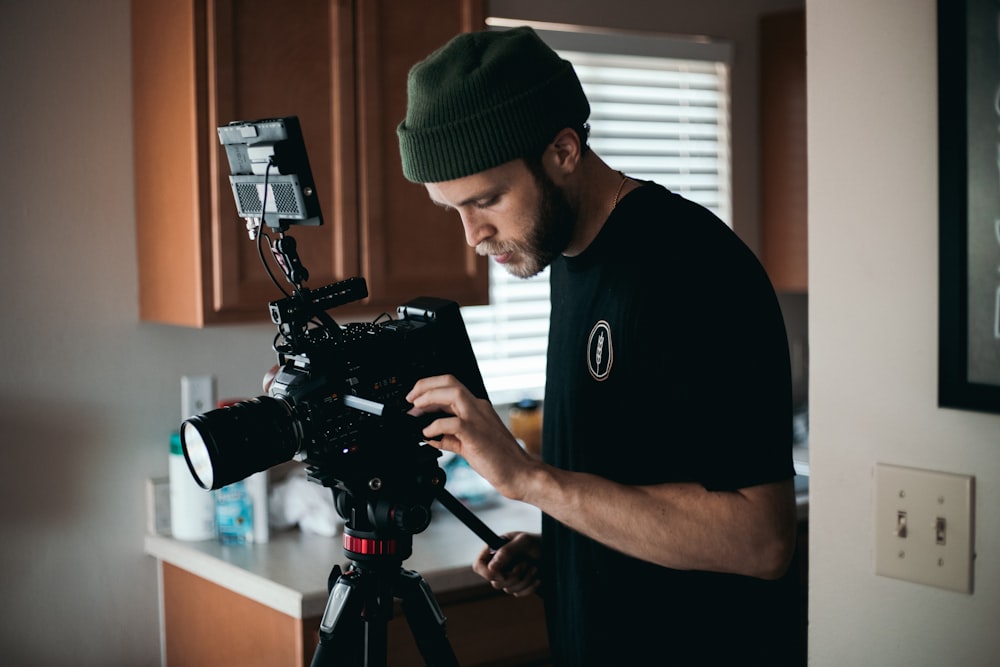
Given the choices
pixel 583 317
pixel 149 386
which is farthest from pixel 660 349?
pixel 149 386

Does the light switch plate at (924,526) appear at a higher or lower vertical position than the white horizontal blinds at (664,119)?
lower

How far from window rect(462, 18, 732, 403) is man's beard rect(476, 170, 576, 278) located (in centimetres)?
139

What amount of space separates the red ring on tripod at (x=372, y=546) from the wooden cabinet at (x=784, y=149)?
6.71 ft

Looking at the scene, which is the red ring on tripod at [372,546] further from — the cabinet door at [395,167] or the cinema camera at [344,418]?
the cabinet door at [395,167]

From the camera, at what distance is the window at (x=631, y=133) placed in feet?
9.45

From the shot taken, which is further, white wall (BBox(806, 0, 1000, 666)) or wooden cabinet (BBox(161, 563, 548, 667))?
wooden cabinet (BBox(161, 563, 548, 667))

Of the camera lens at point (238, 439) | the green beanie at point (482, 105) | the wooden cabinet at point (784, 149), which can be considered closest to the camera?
the camera lens at point (238, 439)

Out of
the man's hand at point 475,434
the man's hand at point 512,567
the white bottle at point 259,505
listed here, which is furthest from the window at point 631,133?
the man's hand at point 475,434

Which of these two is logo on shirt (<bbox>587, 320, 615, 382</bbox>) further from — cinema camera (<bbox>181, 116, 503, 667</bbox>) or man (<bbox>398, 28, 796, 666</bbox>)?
cinema camera (<bbox>181, 116, 503, 667</bbox>)

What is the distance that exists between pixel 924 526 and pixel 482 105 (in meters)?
0.70

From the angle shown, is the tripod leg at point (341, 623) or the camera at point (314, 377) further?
the tripod leg at point (341, 623)

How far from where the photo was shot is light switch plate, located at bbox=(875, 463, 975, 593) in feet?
A: 3.67

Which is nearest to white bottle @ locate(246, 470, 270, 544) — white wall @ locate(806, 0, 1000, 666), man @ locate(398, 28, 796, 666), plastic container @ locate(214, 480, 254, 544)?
plastic container @ locate(214, 480, 254, 544)

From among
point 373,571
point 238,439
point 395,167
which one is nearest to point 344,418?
point 238,439
